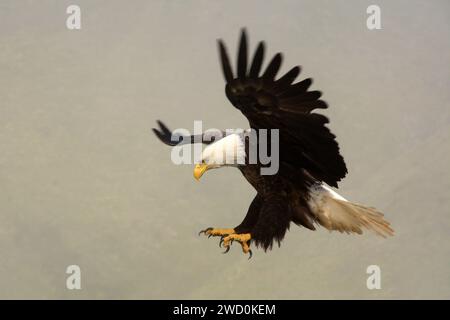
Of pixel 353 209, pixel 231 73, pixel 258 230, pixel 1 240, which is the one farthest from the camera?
pixel 1 240

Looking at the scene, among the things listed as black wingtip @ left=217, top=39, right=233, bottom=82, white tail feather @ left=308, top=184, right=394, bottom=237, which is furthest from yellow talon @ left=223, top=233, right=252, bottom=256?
black wingtip @ left=217, top=39, right=233, bottom=82

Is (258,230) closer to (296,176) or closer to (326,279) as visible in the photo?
(296,176)

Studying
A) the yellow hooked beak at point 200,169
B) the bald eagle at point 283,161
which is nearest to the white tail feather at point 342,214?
the bald eagle at point 283,161

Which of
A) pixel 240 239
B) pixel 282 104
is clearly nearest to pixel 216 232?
pixel 240 239

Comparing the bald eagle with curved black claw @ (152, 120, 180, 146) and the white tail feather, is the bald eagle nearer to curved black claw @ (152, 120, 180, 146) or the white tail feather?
the white tail feather

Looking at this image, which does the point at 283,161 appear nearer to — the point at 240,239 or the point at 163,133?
the point at 240,239

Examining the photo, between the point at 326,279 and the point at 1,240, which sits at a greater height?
the point at 1,240

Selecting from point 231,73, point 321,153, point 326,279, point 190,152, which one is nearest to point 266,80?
point 231,73
